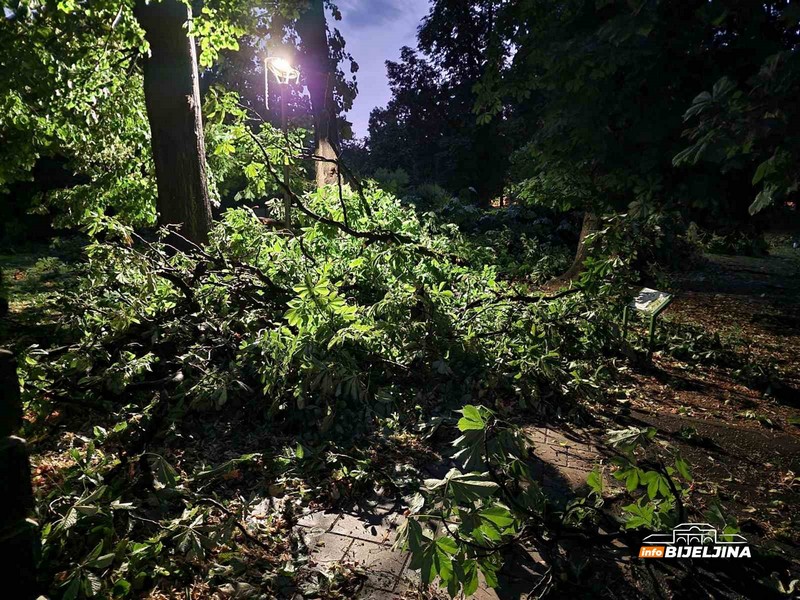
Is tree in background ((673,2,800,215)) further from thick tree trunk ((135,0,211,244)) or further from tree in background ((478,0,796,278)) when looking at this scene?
thick tree trunk ((135,0,211,244))

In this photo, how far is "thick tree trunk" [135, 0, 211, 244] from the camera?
6148mm

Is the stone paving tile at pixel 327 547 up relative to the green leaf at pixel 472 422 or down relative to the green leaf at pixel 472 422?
down

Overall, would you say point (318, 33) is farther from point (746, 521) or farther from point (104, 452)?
point (746, 521)

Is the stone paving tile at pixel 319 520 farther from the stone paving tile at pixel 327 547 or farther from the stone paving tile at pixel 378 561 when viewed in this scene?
the stone paving tile at pixel 378 561

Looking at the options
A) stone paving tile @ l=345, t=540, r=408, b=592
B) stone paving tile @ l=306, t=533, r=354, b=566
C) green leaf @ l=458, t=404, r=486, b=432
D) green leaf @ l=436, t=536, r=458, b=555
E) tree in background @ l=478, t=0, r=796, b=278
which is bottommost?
stone paving tile @ l=345, t=540, r=408, b=592

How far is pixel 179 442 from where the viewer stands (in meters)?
3.71

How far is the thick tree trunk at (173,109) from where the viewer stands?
6148 millimetres

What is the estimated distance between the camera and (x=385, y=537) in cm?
278

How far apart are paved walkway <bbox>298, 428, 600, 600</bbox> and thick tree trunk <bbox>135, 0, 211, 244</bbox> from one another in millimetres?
4778

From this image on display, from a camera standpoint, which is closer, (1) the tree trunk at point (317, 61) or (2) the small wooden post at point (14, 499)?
(2) the small wooden post at point (14, 499)

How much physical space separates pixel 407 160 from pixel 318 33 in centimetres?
2002

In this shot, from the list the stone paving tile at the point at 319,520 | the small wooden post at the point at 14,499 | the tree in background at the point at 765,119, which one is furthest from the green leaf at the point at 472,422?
the tree in background at the point at 765,119

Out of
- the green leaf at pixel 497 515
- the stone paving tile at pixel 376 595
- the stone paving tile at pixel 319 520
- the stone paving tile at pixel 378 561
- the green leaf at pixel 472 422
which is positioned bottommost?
the stone paving tile at pixel 376 595

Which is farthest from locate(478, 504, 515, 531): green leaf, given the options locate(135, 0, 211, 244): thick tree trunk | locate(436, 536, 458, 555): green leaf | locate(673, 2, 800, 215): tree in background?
locate(135, 0, 211, 244): thick tree trunk
